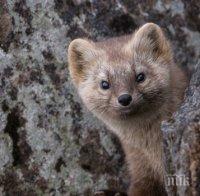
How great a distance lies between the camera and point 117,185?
22.3 feet

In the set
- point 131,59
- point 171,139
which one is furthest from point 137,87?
point 171,139

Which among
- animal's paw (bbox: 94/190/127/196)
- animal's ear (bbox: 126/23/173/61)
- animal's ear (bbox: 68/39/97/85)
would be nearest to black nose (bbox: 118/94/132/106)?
animal's ear (bbox: 126/23/173/61)

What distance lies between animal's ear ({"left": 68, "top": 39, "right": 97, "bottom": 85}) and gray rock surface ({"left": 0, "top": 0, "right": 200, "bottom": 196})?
50cm

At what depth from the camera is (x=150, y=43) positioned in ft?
19.9

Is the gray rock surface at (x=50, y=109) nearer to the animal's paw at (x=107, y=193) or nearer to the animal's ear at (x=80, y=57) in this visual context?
the animal's paw at (x=107, y=193)

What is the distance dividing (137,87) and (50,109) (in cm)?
137

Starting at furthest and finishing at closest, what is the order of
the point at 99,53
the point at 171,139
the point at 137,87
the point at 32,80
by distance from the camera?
the point at 32,80 < the point at 99,53 < the point at 137,87 < the point at 171,139

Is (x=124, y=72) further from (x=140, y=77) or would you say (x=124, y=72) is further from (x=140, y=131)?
(x=140, y=131)

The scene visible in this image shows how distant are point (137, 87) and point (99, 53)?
→ 626 millimetres

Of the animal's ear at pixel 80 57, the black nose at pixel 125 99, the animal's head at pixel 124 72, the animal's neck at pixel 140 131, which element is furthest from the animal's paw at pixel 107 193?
the black nose at pixel 125 99

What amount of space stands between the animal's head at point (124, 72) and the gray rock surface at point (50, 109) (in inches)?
20.2

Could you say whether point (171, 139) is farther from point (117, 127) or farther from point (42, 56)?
point (42, 56)

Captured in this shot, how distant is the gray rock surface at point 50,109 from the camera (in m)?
6.62

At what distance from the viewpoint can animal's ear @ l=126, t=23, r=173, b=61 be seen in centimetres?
594
